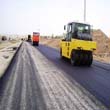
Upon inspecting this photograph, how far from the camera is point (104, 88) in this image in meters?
12.1

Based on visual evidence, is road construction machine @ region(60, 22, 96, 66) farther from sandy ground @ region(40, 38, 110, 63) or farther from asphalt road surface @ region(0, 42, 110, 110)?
asphalt road surface @ region(0, 42, 110, 110)

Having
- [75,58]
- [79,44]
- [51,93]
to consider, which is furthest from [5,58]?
[51,93]

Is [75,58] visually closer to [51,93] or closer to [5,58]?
[5,58]

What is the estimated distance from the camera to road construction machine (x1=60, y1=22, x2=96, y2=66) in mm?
21531

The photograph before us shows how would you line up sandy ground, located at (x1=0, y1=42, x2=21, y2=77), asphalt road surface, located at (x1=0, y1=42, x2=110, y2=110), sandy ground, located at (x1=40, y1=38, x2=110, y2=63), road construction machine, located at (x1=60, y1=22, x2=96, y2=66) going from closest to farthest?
asphalt road surface, located at (x1=0, y1=42, x2=110, y2=110), sandy ground, located at (x1=0, y1=42, x2=21, y2=77), road construction machine, located at (x1=60, y1=22, x2=96, y2=66), sandy ground, located at (x1=40, y1=38, x2=110, y2=63)

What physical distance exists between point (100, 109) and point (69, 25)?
1574 cm

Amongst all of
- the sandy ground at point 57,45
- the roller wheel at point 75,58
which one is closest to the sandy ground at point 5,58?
the roller wheel at point 75,58

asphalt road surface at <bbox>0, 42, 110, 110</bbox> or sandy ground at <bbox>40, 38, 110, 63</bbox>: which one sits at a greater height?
sandy ground at <bbox>40, 38, 110, 63</bbox>

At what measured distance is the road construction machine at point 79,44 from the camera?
21.5m

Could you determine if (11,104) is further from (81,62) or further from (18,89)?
(81,62)

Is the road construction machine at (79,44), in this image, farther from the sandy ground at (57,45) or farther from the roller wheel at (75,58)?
the sandy ground at (57,45)

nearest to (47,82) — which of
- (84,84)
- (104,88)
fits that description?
(84,84)

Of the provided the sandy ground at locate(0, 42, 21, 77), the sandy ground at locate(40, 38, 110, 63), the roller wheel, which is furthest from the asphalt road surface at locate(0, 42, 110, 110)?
the sandy ground at locate(40, 38, 110, 63)

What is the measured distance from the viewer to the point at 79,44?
21.4 metres
